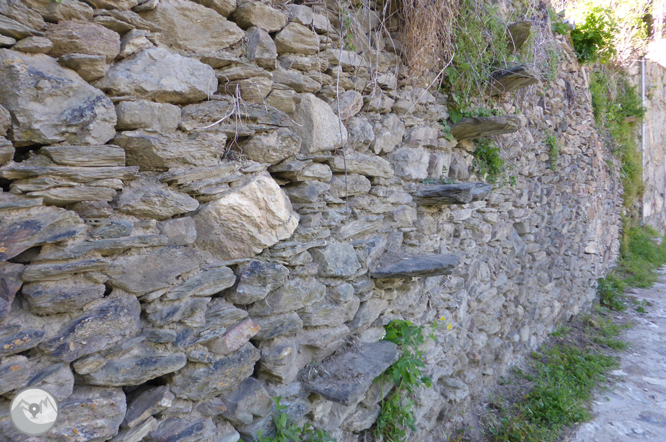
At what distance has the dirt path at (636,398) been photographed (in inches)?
123

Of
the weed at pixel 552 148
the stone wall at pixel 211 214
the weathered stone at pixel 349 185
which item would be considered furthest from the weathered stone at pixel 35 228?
the weed at pixel 552 148

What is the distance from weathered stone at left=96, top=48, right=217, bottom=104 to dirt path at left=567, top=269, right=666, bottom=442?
3.52 m

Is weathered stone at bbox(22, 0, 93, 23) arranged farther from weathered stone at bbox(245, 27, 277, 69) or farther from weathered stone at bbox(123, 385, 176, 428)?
weathered stone at bbox(123, 385, 176, 428)

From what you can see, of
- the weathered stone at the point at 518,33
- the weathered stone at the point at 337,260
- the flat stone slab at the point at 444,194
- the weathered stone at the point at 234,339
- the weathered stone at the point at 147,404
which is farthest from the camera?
the weathered stone at the point at 518,33

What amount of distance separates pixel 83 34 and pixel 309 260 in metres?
1.20

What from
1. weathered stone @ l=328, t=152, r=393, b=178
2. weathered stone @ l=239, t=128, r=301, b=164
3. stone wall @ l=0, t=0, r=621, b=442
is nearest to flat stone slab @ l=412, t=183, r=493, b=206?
stone wall @ l=0, t=0, r=621, b=442

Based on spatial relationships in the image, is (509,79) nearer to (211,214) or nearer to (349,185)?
(349,185)

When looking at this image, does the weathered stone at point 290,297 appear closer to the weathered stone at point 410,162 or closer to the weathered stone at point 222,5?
the weathered stone at point 410,162

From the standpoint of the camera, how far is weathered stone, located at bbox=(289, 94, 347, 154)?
6.00 feet

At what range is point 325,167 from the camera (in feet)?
6.39

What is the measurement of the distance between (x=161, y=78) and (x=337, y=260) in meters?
1.11

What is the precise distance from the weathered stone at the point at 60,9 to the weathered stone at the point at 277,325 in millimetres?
1233

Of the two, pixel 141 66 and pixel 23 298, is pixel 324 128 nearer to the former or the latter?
pixel 141 66

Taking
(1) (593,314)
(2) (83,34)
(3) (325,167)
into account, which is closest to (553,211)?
(1) (593,314)
